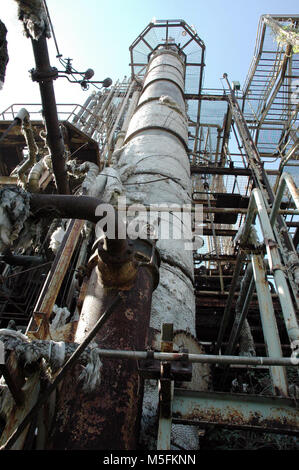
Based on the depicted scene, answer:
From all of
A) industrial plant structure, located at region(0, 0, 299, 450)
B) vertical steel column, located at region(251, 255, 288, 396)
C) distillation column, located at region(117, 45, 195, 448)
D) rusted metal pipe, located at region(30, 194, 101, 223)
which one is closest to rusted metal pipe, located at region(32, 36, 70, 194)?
industrial plant structure, located at region(0, 0, 299, 450)

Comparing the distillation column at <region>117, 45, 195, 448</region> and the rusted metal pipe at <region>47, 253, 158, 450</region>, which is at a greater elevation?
the distillation column at <region>117, 45, 195, 448</region>

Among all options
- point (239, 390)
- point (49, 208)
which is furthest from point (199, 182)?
point (49, 208)

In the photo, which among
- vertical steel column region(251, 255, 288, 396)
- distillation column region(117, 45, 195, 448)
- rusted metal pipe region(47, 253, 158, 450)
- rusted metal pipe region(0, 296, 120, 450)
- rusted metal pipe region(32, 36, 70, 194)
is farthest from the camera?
rusted metal pipe region(32, 36, 70, 194)

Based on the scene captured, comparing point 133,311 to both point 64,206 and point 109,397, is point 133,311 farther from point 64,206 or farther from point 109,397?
point 64,206

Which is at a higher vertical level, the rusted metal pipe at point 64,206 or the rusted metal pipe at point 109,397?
the rusted metal pipe at point 64,206

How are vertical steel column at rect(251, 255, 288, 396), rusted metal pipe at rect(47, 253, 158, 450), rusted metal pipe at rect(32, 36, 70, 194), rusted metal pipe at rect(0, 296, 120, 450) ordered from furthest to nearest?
rusted metal pipe at rect(32, 36, 70, 194) → vertical steel column at rect(251, 255, 288, 396) → rusted metal pipe at rect(47, 253, 158, 450) → rusted metal pipe at rect(0, 296, 120, 450)

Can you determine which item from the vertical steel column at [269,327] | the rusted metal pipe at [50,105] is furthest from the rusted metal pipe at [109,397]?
the rusted metal pipe at [50,105]

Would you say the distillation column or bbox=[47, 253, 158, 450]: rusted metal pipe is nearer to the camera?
bbox=[47, 253, 158, 450]: rusted metal pipe

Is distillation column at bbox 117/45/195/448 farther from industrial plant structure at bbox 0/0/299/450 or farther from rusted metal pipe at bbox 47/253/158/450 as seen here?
rusted metal pipe at bbox 47/253/158/450

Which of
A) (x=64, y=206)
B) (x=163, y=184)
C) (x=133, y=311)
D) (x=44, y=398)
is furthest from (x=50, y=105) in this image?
(x=44, y=398)

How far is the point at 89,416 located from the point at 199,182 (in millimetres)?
10467

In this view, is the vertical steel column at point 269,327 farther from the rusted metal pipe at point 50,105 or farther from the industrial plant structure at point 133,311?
the rusted metal pipe at point 50,105

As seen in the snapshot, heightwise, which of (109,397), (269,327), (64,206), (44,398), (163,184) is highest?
(163,184)
